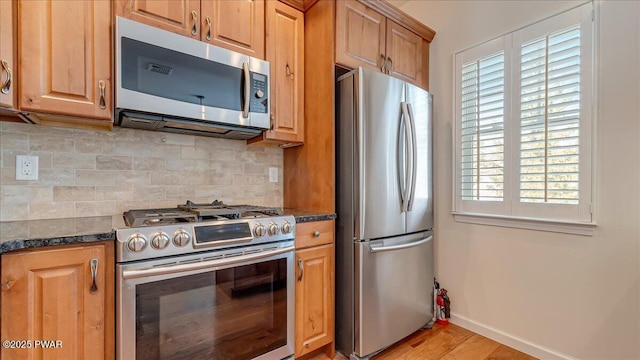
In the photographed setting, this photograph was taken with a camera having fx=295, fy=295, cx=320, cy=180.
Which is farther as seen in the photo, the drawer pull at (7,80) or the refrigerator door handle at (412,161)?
the refrigerator door handle at (412,161)

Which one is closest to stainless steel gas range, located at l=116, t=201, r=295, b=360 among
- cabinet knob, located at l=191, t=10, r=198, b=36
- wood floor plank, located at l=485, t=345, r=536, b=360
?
cabinet knob, located at l=191, t=10, r=198, b=36

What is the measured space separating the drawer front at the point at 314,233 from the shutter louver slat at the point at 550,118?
4.31 ft

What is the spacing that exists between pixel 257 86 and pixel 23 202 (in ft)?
4.39

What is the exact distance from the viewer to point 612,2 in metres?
1.64

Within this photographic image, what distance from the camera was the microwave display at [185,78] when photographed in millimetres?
1442

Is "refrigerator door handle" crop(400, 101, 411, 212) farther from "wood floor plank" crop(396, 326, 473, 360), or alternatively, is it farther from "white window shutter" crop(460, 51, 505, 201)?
"wood floor plank" crop(396, 326, 473, 360)

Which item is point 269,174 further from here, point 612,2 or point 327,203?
point 612,2

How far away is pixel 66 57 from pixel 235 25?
2.82 feet

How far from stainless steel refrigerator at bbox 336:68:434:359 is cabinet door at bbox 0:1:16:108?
1.59 metres

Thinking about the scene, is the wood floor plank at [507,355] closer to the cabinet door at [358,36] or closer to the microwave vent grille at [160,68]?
the cabinet door at [358,36]

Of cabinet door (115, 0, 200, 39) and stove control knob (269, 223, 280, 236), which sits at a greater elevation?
cabinet door (115, 0, 200, 39)

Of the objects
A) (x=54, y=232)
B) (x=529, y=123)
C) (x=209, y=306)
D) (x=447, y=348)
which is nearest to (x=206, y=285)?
(x=209, y=306)

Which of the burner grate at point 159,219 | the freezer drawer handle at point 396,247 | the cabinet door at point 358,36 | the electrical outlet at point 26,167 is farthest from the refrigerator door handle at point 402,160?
the electrical outlet at point 26,167

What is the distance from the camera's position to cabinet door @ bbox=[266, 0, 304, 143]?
1951 mm
